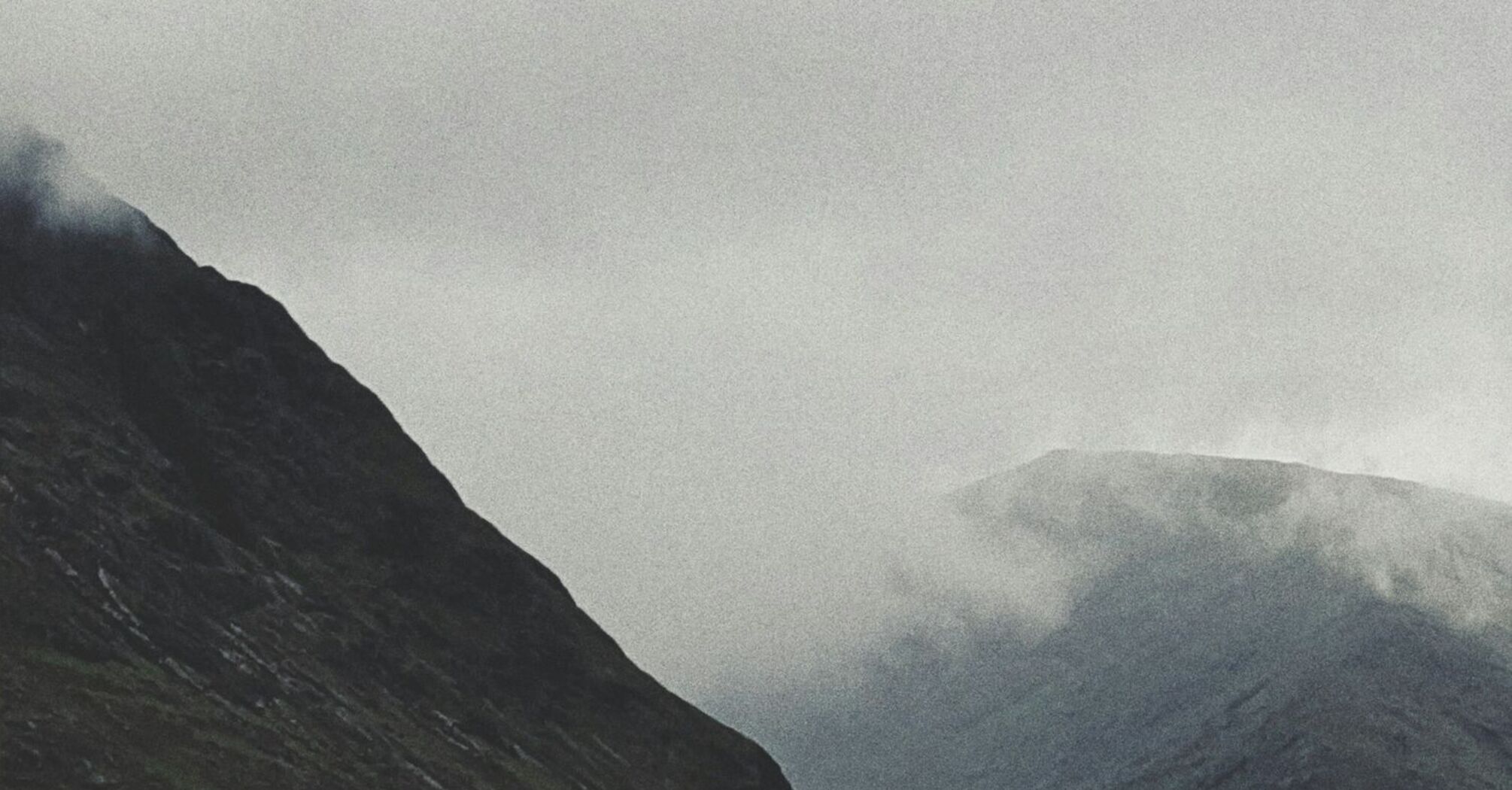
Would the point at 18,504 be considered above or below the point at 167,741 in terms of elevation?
above

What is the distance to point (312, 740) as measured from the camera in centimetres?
19588

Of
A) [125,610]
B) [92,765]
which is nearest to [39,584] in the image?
[125,610]

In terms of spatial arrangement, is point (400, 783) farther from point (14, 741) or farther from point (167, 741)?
point (14, 741)

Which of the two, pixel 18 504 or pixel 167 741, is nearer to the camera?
pixel 167 741

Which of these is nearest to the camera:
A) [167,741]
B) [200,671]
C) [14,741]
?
[14,741]

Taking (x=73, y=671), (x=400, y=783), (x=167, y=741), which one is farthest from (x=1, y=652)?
(x=400, y=783)

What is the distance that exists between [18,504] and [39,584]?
1668 centimetres

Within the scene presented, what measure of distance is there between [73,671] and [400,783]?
141ft

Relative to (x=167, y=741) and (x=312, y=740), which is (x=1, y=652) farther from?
(x=312, y=740)

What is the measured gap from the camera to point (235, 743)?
582 feet

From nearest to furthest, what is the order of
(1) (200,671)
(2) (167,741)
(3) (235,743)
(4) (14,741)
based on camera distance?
(4) (14,741) → (2) (167,741) → (3) (235,743) → (1) (200,671)

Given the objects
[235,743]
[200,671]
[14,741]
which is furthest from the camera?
[200,671]

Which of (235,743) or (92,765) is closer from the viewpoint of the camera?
(92,765)

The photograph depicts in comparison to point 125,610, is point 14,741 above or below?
below
